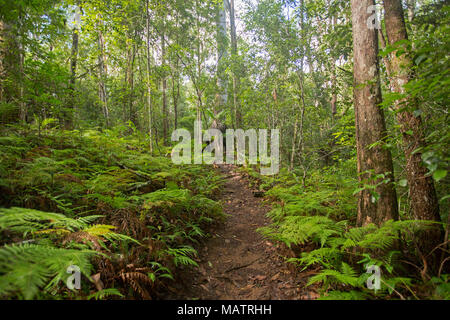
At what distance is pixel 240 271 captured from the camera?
317cm

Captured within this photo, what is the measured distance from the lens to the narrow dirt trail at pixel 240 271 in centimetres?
261

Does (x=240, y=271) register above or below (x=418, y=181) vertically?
below

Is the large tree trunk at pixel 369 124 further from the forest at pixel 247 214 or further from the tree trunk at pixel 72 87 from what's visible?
the tree trunk at pixel 72 87

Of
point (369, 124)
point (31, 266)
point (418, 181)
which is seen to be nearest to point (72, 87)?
point (31, 266)

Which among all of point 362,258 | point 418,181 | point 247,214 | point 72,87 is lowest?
point 362,258

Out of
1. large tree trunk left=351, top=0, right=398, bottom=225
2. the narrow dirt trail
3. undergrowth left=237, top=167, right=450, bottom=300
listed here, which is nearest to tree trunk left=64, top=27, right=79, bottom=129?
the narrow dirt trail

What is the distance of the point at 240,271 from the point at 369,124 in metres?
2.96

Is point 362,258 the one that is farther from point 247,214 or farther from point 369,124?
point 247,214

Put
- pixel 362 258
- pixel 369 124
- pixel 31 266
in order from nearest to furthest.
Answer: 1. pixel 31 266
2. pixel 362 258
3. pixel 369 124

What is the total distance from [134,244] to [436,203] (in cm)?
422

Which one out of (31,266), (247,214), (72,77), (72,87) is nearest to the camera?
(31,266)

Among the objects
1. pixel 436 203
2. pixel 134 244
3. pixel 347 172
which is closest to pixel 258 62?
pixel 347 172

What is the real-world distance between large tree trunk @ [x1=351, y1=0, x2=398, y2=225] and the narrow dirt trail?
1477mm
